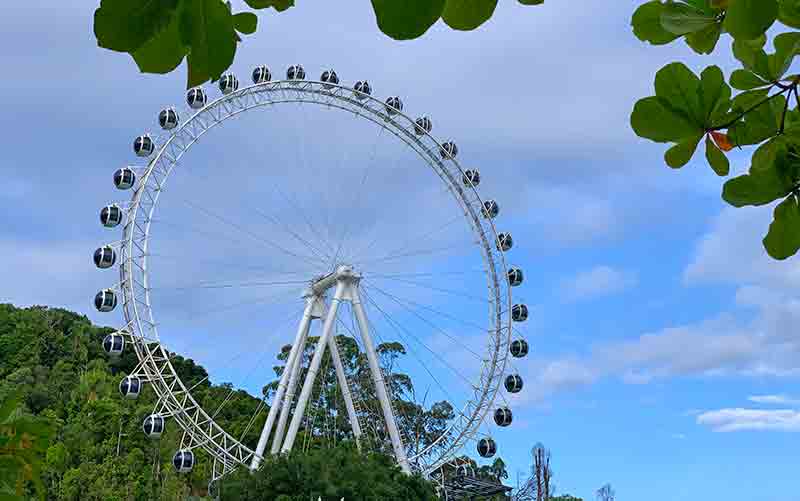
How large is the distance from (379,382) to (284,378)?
2350mm

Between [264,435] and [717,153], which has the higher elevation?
[264,435]

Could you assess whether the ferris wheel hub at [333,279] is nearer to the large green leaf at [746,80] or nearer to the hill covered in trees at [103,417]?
the hill covered in trees at [103,417]

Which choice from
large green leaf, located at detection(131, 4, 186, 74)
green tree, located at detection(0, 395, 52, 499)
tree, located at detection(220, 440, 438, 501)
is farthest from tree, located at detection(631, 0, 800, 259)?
tree, located at detection(220, 440, 438, 501)

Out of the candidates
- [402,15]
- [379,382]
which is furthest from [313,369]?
[402,15]

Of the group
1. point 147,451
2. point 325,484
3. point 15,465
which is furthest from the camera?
point 147,451

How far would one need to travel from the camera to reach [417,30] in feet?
2.10

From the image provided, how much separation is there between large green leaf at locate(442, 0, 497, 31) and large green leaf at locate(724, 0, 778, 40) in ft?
0.83

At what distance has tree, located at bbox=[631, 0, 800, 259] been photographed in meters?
1.00

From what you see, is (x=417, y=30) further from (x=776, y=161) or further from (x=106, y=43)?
(x=776, y=161)

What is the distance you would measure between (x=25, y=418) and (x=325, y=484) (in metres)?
15.1

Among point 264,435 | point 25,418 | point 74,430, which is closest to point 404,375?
point 74,430

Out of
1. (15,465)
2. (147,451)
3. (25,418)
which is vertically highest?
(147,451)

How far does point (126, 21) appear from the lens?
68 centimetres

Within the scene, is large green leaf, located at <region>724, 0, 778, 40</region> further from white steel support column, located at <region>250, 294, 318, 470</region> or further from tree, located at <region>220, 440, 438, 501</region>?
white steel support column, located at <region>250, 294, 318, 470</region>
